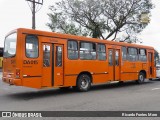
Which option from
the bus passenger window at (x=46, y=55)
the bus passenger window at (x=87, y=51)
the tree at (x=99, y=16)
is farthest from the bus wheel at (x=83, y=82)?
the tree at (x=99, y=16)

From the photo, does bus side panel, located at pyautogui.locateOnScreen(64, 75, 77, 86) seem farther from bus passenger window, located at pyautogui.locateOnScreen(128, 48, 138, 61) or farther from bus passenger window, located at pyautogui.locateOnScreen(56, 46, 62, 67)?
bus passenger window, located at pyautogui.locateOnScreen(128, 48, 138, 61)

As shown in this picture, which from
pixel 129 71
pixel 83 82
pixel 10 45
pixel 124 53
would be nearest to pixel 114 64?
pixel 124 53

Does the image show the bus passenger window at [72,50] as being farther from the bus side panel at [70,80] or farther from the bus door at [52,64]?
the bus side panel at [70,80]

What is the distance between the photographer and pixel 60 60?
1343cm

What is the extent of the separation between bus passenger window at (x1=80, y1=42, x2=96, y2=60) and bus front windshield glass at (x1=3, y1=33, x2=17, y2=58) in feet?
12.0

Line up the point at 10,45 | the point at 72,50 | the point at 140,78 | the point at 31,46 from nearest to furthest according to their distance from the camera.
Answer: the point at 31,46
the point at 10,45
the point at 72,50
the point at 140,78

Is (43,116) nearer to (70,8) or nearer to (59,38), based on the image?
(59,38)

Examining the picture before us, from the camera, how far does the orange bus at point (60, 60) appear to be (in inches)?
473

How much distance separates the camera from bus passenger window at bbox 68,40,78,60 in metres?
14.0

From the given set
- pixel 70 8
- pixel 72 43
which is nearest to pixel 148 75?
pixel 72 43

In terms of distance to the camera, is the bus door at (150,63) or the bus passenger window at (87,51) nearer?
the bus passenger window at (87,51)

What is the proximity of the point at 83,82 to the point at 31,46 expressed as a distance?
12.2ft

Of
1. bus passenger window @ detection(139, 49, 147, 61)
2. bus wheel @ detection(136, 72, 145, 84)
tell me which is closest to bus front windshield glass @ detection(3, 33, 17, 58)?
bus passenger window @ detection(139, 49, 147, 61)

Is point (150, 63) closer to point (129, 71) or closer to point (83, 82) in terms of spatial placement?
point (129, 71)
